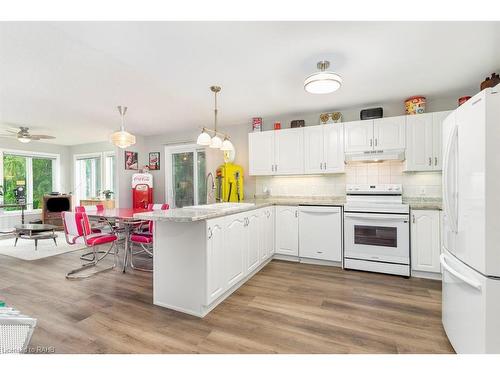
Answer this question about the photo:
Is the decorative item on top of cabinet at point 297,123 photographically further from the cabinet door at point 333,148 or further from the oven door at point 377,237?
the oven door at point 377,237

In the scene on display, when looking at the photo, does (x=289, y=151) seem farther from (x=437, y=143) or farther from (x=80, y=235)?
(x=80, y=235)

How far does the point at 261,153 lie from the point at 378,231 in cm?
217

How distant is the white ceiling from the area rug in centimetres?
243

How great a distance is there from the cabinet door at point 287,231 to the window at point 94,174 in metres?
5.17

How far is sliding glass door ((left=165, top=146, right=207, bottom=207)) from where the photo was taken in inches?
214

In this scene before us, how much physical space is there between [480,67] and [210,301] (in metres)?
3.65

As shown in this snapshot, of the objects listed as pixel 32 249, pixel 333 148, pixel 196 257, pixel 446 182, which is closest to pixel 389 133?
pixel 333 148

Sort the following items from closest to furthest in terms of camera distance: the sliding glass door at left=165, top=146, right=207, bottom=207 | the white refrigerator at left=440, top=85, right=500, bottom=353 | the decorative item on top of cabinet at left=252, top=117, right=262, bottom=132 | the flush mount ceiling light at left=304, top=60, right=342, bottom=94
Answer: the white refrigerator at left=440, top=85, right=500, bottom=353
the flush mount ceiling light at left=304, top=60, right=342, bottom=94
the decorative item on top of cabinet at left=252, top=117, right=262, bottom=132
the sliding glass door at left=165, top=146, right=207, bottom=207

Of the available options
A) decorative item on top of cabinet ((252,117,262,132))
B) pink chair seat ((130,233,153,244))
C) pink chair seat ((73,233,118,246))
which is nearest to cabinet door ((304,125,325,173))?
decorative item on top of cabinet ((252,117,262,132))

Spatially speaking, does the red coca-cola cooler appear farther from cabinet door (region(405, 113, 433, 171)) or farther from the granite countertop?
cabinet door (region(405, 113, 433, 171))

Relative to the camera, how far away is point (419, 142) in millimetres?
3250

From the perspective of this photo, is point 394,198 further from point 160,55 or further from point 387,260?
point 160,55

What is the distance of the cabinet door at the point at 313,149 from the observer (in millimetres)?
3812
